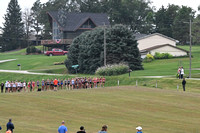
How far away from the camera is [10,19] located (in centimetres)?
13262

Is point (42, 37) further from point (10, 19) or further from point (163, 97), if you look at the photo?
point (163, 97)

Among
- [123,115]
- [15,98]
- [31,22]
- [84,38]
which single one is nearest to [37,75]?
[84,38]

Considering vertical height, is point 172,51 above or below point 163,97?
above

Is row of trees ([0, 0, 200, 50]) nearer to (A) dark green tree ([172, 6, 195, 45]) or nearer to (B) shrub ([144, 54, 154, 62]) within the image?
(A) dark green tree ([172, 6, 195, 45])

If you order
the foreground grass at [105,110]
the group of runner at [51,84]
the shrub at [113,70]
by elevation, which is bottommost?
the foreground grass at [105,110]

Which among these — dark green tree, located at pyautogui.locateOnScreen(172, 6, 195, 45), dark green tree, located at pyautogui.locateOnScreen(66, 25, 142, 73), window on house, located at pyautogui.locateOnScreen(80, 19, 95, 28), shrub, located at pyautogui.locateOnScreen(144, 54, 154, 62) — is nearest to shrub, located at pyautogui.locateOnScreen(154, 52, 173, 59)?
shrub, located at pyautogui.locateOnScreen(144, 54, 154, 62)

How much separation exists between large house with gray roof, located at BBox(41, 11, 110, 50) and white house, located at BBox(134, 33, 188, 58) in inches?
600

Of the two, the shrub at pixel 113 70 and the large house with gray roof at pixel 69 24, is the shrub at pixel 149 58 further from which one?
the large house with gray roof at pixel 69 24

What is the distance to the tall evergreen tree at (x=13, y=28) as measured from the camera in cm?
12794

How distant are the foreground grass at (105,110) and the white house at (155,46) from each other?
44.2m

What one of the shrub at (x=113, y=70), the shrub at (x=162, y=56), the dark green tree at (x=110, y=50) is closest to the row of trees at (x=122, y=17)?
the shrub at (x=162, y=56)

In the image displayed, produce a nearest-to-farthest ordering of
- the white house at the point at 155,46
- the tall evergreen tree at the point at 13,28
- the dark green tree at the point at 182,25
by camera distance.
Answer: the white house at the point at 155,46 → the dark green tree at the point at 182,25 → the tall evergreen tree at the point at 13,28

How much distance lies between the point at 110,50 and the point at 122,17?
210 feet

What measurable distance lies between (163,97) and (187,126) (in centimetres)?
1225
